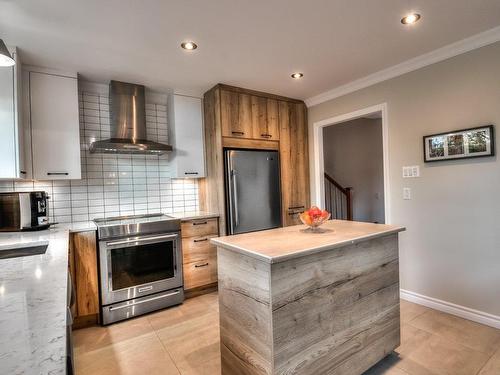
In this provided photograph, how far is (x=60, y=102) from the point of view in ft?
8.49

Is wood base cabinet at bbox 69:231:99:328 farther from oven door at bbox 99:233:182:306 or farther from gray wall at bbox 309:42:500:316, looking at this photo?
gray wall at bbox 309:42:500:316

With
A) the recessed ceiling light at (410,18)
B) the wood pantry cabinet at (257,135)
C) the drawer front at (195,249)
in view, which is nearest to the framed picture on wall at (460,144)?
the recessed ceiling light at (410,18)

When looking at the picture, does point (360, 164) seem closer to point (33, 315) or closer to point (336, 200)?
point (336, 200)

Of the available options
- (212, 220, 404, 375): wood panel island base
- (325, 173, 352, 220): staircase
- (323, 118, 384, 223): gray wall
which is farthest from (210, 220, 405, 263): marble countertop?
(323, 118, 384, 223): gray wall

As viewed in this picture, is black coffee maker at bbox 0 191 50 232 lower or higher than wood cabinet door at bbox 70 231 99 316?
higher

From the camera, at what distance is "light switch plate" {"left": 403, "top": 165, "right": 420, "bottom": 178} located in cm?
269

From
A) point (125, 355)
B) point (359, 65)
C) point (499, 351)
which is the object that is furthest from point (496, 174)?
point (125, 355)

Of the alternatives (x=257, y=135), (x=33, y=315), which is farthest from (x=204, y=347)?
(x=257, y=135)

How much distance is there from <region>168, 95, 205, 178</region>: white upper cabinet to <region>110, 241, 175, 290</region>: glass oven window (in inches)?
36.4

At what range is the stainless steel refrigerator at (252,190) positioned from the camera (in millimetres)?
3154

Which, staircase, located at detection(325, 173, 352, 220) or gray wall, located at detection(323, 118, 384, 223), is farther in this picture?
gray wall, located at detection(323, 118, 384, 223)

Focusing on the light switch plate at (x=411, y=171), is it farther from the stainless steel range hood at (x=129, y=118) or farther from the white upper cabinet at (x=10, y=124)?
the white upper cabinet at (x=10, y=124)

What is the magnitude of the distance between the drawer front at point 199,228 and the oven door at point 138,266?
0.44ft

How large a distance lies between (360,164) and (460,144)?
302 centimetres
